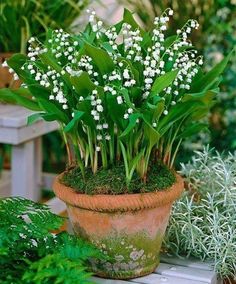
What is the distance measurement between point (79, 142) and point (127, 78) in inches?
6.5

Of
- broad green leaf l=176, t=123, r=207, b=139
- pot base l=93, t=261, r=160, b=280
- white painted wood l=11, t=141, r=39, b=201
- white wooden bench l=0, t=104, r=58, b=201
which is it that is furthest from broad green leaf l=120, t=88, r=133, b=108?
white painted wood l=11, t=141, r=39, b=201

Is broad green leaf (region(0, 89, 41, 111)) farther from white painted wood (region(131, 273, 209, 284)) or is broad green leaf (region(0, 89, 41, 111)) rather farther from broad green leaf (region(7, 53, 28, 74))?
white painted wood (region(131, 273, 209, 284))

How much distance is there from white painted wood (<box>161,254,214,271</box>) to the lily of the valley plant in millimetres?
210

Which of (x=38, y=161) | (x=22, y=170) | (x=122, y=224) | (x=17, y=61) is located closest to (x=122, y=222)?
(x=122, y=224)

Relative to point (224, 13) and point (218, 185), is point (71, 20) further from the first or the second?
point (218, 185)

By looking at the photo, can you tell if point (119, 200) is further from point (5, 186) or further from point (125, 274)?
point (5, 186)

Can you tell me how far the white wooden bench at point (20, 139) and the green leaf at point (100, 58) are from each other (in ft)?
3.29

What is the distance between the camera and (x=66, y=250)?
1063 millimetres

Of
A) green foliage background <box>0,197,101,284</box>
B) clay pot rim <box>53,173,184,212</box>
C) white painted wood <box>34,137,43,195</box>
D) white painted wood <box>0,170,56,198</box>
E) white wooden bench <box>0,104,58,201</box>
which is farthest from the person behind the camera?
white painted wood <box>0,170,56,198</box>

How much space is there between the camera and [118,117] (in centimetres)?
108

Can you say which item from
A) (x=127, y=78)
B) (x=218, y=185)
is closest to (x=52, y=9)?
(x=218, y=185)

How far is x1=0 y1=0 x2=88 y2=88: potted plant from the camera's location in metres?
2.26

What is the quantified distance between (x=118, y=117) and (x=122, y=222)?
0.61ft

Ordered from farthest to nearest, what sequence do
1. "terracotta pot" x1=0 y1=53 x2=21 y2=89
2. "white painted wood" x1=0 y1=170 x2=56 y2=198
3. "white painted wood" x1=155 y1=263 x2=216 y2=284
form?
"white painted wood" x1=0 y1=170 x2=56 y2=198
"terracotta pot" x1=0 y1=53 x2=21 y2=89
"white painted wood" x1=155 y1=263 x2=216 y2=284
